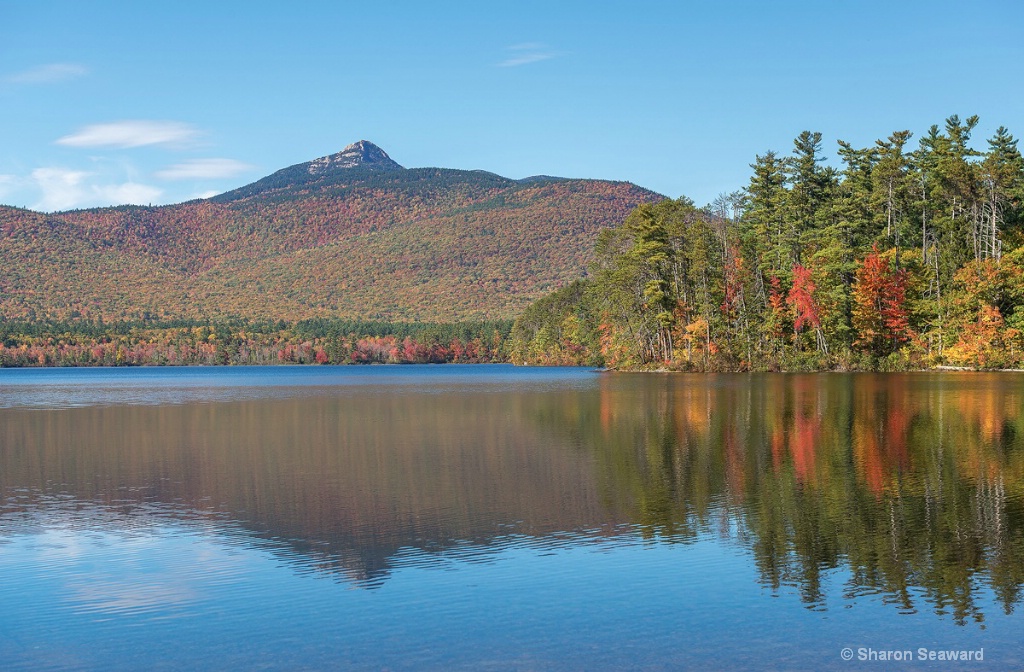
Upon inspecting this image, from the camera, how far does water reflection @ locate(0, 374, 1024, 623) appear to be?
16.0 m

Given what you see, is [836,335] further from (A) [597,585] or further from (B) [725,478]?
(A) [597,585]

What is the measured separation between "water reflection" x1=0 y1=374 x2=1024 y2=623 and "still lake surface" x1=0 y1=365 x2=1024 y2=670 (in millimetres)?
105

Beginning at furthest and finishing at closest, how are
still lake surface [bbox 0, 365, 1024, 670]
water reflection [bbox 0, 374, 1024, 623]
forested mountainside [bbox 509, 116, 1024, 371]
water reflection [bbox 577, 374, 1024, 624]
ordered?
forested mountainside [bbox 509, 116, 1024, 371]
water reflection [bbox 0, 374, 1024, 623]
water reflection [bbox 577, 374, 1024, 624]
still lake surface [bbox 0, 365, 1024, 670]

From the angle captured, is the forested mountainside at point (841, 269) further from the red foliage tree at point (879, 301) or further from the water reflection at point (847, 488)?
the water reflection at point (847, 488)

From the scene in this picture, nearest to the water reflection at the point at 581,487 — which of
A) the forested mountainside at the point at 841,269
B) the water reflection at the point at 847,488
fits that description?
the water reflection at the point at 847,488

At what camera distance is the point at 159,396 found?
7425 centimetres

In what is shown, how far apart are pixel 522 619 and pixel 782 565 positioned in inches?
181

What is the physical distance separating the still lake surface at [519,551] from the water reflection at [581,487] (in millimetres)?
105

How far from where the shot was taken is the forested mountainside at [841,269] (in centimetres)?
8731

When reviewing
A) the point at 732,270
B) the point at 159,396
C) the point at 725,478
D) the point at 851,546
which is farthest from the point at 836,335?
the point at 851,546

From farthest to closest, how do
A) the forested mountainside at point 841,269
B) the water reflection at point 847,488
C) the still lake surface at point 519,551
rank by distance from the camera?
the forested mountainside at point 841,269
the water reflection at point 847,488
the still lake surface at point 519,551

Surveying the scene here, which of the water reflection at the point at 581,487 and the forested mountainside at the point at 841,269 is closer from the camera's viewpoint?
the water reflection at the point at 581,487

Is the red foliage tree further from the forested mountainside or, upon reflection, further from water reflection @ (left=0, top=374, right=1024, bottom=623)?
water reflection @ (left=0, top=374, right=1024, bottom=623)

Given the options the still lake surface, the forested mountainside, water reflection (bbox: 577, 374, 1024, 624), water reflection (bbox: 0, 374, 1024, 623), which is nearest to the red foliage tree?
the forested mountainside
